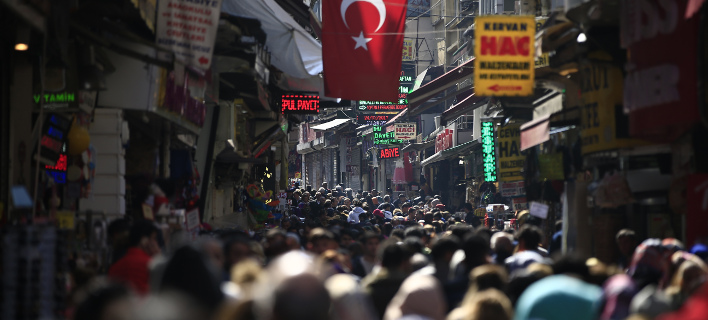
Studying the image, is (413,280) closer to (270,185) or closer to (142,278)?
(142,278)

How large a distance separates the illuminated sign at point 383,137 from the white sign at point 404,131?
606mm

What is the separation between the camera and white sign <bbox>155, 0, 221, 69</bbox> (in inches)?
438

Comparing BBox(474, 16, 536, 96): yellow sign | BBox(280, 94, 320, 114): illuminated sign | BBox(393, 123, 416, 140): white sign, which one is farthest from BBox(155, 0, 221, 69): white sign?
BBox(393, 123, 416, 140): white sign

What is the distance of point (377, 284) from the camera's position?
7281 millimetres

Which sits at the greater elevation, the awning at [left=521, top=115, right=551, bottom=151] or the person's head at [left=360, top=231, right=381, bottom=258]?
the awning at [left=521, top=115, right=551, bottom=151]

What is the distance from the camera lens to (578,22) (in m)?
12.7

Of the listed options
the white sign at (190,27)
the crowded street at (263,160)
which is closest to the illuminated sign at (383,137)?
the crowded street at (263,160)

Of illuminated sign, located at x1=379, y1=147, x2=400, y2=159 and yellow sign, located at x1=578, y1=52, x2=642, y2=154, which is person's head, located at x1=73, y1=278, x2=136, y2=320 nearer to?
yellow sign, located at x1=578, y1=52, x2=642, y2=154

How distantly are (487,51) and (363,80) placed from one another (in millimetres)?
2327

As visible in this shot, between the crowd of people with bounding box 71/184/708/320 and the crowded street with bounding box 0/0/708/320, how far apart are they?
0.02 metres

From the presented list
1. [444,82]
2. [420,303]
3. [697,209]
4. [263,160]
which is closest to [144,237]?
[420,303]

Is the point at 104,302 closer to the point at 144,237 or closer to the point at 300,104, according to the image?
the point at 144,237

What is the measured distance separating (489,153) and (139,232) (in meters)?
16.8

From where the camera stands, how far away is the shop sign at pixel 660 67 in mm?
9555
